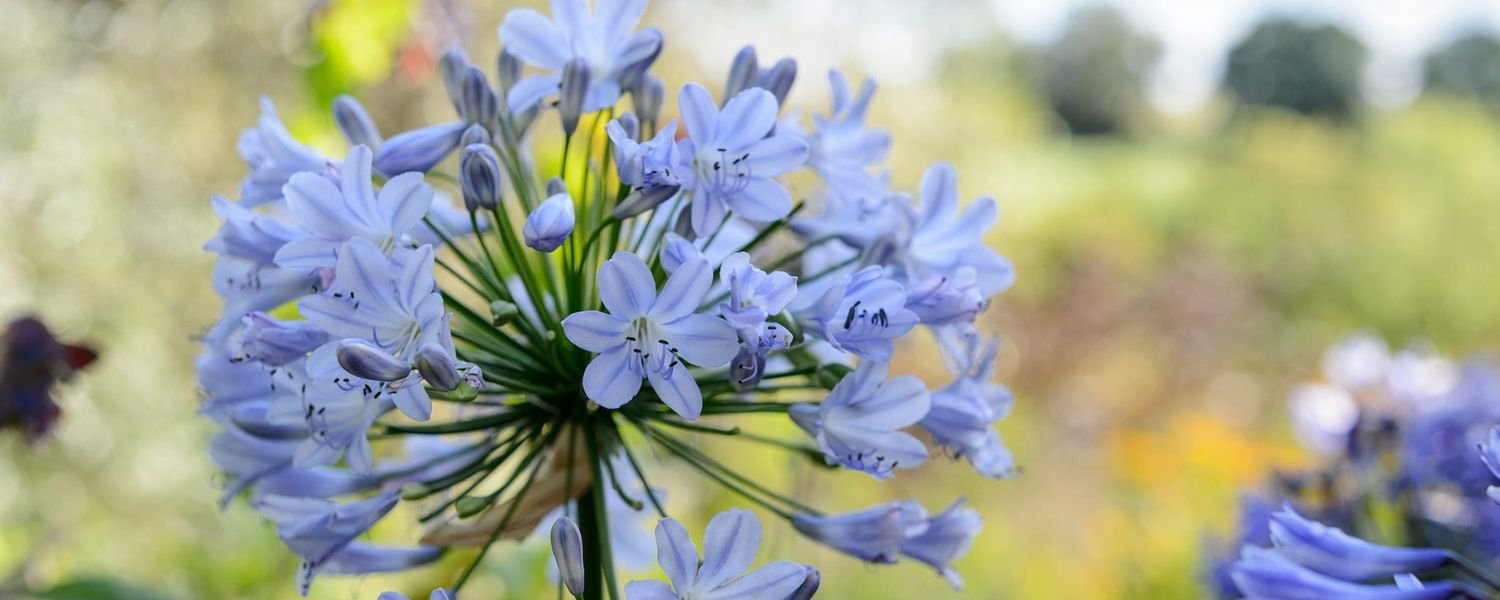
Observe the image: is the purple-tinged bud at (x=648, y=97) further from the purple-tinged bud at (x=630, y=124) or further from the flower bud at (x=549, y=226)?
the flower bud at (x=549, y=226)

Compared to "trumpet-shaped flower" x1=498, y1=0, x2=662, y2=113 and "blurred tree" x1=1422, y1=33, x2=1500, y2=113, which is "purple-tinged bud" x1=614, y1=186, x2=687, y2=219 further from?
"blurred tree" x1=1422, y1=33, x2=1500, y2=113

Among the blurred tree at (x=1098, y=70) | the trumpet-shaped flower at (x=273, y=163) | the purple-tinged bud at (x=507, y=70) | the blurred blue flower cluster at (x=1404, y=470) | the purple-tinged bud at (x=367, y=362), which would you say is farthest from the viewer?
the blurred tree at (x=1098, y=70)

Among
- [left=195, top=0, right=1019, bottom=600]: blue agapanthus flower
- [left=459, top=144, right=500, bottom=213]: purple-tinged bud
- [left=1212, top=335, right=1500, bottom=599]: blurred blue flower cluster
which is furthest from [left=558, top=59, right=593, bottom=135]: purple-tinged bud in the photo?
[left=1212, top=335, right=1500, bottom=599]: blurred blue flower cluster

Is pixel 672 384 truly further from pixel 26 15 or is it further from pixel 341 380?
pixel 26 15

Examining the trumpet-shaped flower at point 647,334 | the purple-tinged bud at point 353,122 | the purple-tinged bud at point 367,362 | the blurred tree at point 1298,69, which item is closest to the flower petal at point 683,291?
the trumpet-shaped flower at point 647,334

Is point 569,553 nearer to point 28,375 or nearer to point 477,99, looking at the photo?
point 477,99

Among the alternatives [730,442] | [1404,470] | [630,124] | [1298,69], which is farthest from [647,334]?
[1298,69]
